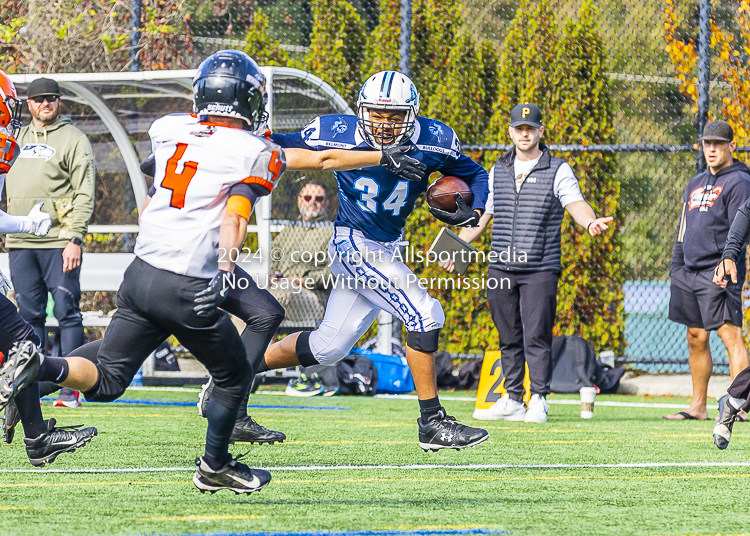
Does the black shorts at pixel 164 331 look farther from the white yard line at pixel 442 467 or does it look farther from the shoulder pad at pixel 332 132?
the shoulder pad at pixel 332 132

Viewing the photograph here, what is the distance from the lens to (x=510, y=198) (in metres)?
7.48

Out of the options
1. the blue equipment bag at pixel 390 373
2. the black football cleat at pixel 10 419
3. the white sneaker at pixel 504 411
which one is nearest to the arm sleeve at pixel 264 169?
the black football cleat at pixel 10 419

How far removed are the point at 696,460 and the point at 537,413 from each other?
1.97m

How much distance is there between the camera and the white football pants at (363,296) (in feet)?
17.2

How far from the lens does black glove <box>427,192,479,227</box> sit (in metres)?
5.50

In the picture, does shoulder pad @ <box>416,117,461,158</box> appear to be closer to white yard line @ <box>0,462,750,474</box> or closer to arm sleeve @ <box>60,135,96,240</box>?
white yard line @ <box>0,462,750,474</box>

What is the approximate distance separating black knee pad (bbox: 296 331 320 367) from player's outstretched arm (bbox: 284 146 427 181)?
133 centimetres

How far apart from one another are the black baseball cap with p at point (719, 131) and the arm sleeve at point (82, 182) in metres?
4.29

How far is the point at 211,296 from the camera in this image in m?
3.57

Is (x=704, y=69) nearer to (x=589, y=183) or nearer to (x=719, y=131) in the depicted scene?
(x=589, y=183)

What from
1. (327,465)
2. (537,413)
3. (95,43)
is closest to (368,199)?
(327,465)

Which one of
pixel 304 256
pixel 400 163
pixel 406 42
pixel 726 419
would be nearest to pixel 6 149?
pixel 400 163

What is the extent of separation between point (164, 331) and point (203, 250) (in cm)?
Result: 37

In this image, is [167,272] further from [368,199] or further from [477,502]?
[368,199]
